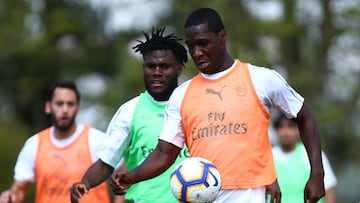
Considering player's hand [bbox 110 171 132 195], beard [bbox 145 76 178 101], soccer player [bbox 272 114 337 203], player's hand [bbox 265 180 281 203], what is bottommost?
soccer player [bbox 272 114 337 203]

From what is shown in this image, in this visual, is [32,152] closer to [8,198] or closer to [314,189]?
[8,198]

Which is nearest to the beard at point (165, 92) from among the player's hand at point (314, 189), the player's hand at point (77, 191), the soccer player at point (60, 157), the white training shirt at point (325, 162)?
the player's hand at point (77, 191)

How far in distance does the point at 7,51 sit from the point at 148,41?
19221 millimetres

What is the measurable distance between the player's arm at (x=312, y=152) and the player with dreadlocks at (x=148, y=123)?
1.36m

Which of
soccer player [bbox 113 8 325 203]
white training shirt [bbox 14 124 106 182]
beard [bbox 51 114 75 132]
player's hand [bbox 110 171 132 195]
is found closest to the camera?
soccer player [bbox 113 8 325 203]

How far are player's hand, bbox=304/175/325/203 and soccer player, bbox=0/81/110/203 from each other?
3129mm

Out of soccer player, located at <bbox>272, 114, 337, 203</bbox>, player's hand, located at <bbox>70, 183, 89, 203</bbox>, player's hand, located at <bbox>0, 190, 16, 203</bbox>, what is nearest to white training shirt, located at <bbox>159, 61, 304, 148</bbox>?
player's hand, located at <bbox>70, 183, 89, 203</bbox>

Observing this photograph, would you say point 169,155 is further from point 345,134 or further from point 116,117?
point 345,134

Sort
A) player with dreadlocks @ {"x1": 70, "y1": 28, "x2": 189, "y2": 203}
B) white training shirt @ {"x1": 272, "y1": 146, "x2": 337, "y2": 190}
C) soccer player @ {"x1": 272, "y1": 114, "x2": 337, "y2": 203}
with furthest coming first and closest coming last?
white training shirt @ {"x1": 272, "y1": 146, "x2": 337, "y2": 190} < soccer player @ {"x1": 272, "y1": 114, "x2": 337, "y2": 203} < player with dreadlocks @ {"x1": 70, "y1": 28, "x2": 189, "y2": 203}

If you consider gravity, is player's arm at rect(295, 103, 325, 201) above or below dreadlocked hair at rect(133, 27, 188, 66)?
below

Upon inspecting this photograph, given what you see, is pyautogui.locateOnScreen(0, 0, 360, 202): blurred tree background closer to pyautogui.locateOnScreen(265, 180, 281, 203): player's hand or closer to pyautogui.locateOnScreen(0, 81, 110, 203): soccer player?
pyautogui.locateOnScreen(0, 81, 110, 203): soccer player

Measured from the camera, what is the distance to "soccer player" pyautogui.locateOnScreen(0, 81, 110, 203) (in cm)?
908

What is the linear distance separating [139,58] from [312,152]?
1634 cm

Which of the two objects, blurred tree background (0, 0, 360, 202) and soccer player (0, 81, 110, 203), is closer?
soccer player (0, 81, 110, 203)
